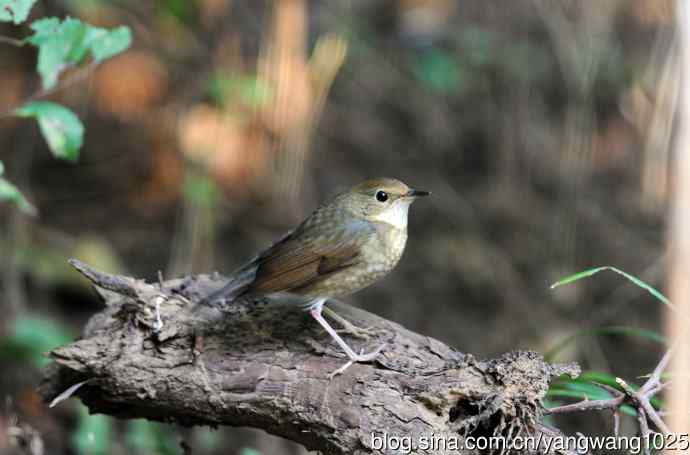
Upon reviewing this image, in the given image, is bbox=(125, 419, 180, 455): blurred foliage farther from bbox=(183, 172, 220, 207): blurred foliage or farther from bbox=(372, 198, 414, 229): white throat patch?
bbox=(183, 172, 220, 207): blurred foliage

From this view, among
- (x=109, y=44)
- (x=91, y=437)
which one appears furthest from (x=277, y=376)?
(x=91, y=437)

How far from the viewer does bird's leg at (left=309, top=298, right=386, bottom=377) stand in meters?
2.81

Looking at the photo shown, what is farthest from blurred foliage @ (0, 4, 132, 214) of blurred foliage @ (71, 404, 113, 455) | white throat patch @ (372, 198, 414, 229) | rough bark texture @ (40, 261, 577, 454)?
blurred foliage @ (71, 404, 113, 455)

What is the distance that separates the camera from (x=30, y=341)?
15.9 feet

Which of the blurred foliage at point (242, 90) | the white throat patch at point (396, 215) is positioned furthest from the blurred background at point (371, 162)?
the white throat patch at point (396, 215)

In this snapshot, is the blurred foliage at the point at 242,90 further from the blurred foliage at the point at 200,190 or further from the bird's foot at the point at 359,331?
the bird's foot at the point at 359,331

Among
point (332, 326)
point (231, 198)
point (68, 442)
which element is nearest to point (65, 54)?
point (332, 326)

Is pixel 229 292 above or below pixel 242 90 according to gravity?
below

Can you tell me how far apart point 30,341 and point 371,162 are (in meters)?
3.26

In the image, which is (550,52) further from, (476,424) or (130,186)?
(476,424)

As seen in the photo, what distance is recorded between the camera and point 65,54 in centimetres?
287

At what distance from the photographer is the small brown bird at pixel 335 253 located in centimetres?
318

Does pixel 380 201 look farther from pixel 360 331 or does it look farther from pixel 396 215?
pixel 360 331

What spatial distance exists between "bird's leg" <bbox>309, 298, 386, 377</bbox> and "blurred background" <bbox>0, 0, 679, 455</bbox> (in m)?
2.14
